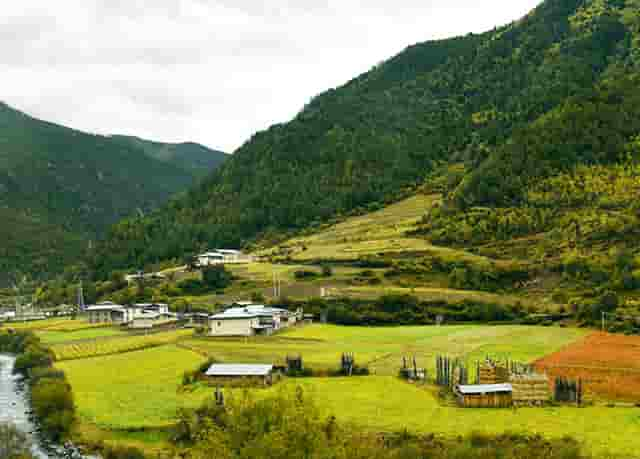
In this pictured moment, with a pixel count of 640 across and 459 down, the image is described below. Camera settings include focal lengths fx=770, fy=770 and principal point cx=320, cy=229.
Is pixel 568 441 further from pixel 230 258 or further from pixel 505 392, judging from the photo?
pixel 230 258

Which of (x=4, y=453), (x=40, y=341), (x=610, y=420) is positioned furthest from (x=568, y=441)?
(x=40, y=341)

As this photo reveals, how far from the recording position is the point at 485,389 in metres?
47.3

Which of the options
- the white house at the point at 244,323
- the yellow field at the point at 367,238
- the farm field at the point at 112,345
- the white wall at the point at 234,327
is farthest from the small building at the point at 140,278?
the white wall at the point at 234,327

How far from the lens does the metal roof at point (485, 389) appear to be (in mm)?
46875

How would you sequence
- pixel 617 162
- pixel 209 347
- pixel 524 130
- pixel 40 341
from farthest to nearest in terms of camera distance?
1. pixel 524 130
2. pixel 617 162
3. pixel 40 341
4. pixel 209 347

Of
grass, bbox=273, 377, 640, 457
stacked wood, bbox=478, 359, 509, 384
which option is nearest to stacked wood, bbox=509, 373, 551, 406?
grass, bbox=273, 377, 640, 457

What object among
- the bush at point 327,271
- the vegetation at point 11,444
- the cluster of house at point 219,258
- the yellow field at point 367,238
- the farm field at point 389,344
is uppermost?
the yellow field at point 367,238

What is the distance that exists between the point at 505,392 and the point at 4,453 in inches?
1142

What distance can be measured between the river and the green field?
3038mm

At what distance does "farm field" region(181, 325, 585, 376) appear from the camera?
6331 cm

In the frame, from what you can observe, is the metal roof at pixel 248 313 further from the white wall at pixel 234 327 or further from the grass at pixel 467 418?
the grass at pixel 467 418

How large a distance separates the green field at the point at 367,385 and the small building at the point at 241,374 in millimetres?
2150

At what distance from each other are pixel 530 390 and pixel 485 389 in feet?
8.79

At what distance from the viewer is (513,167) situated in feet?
490
